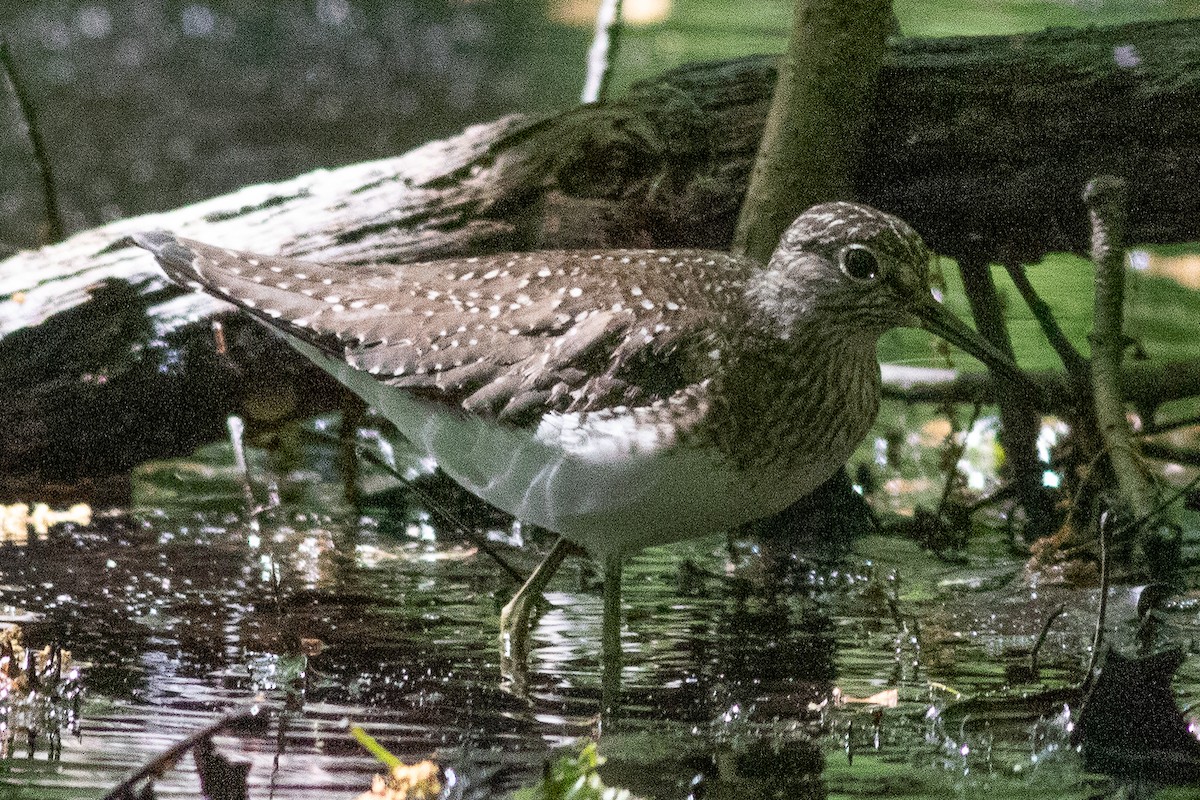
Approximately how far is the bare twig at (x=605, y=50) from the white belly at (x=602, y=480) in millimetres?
2479

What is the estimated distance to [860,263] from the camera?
12.2 ft

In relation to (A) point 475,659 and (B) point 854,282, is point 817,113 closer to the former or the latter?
(B) point 854,282

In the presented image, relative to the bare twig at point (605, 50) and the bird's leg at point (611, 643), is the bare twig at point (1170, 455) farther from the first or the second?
the bare twig at point (605, 50)

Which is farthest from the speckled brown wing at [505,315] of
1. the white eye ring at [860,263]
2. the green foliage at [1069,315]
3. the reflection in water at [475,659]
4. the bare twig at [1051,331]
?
the green foliage at [1069,315]

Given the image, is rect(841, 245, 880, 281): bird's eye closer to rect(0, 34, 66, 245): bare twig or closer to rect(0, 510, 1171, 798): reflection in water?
rect(0, 510, 1171, 798): reflection in water

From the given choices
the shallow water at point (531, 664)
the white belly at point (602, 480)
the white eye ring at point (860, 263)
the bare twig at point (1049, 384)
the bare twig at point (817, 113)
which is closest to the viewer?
the shallow water at point (531, 664)

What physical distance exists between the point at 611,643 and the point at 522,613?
40 centimetres

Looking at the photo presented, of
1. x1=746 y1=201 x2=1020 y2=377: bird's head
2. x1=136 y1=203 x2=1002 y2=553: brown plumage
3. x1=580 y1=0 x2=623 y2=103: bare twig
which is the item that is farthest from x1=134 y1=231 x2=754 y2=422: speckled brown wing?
x1=580 y1=0 x2=623 y2=103: bare twig

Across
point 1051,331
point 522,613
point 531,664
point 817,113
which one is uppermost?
point 817,113

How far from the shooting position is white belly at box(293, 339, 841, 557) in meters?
3.55

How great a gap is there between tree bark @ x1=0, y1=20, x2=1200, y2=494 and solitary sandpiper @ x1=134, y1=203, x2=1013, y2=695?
92 cm

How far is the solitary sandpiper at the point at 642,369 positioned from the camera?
359cm

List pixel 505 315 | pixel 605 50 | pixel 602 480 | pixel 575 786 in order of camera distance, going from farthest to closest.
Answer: pixel 605 50 < pixel 505 315 < pixel 602 480 < pixel 575 786

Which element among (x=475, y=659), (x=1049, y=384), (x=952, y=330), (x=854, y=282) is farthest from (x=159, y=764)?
(x=1049, y=384)
